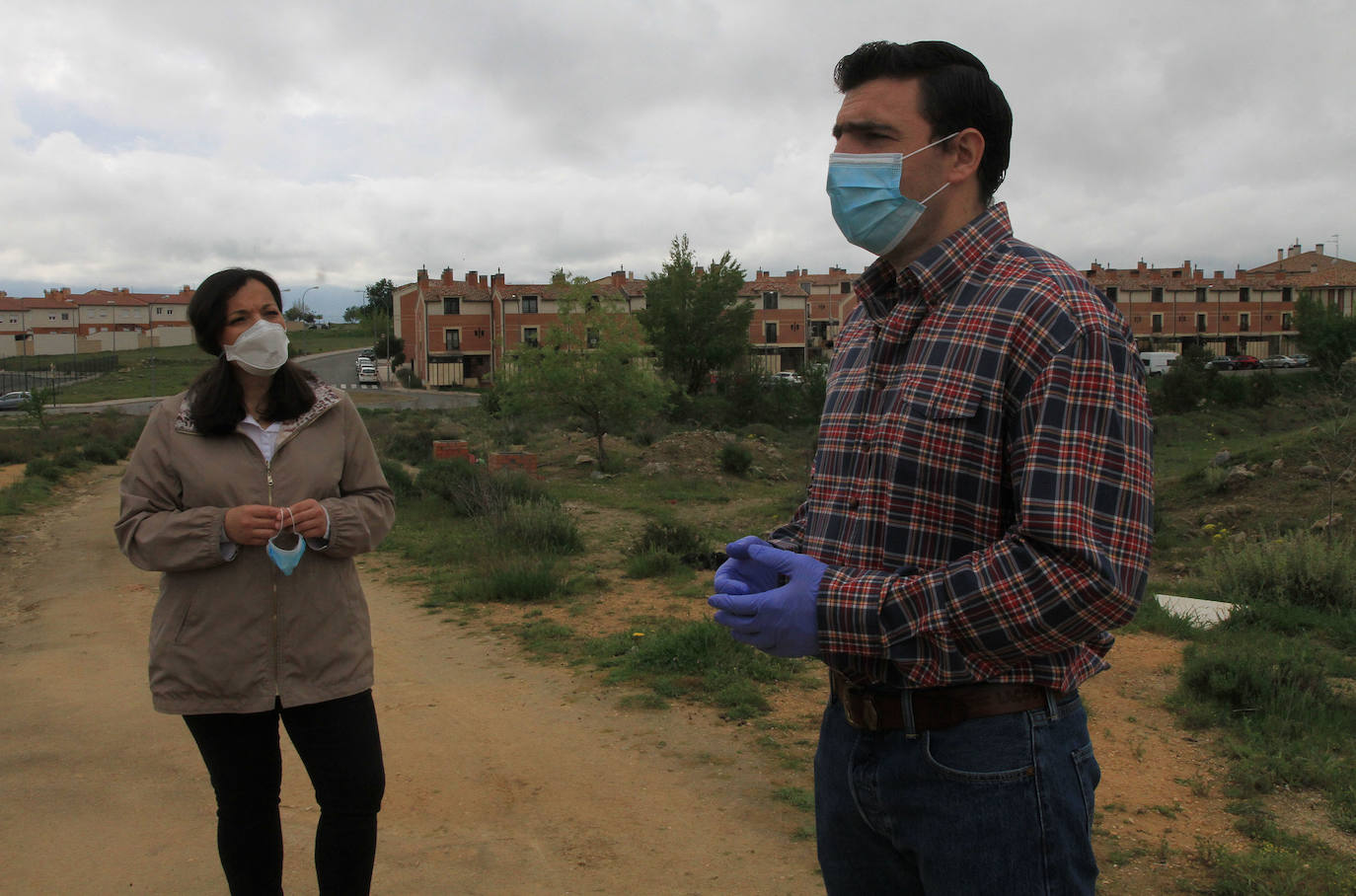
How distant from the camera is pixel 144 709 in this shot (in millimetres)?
5625

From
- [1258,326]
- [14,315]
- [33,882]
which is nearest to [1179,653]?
[33,882]

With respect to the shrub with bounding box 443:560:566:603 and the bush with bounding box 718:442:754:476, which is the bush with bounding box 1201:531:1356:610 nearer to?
the shrub with bounding box 443:560:566:603

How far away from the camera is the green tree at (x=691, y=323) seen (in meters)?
41.0

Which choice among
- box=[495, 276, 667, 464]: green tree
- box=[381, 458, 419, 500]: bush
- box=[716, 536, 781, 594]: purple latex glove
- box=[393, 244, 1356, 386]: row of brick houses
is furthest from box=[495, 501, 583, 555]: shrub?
box=[393, 244, 1356, 386]: row of brick houses

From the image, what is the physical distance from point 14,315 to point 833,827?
359 feet

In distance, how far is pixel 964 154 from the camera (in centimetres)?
163

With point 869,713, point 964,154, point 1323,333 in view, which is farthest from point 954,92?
point 1323,333

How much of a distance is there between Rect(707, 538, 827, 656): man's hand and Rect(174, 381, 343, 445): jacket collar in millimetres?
1704

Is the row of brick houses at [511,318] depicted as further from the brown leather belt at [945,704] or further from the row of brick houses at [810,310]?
the brown leather belt at [945,704]

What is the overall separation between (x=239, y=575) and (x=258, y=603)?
92 mm

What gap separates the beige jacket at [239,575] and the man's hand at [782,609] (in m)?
1.51

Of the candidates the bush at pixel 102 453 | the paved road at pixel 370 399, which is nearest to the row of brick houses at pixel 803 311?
the paved road at pixel 370 399

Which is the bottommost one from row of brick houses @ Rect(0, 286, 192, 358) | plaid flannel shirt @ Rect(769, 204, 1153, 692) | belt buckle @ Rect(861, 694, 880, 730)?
belt buckle @ Rect(861, 694, 880, 730)

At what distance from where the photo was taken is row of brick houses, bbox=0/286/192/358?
82.4m
